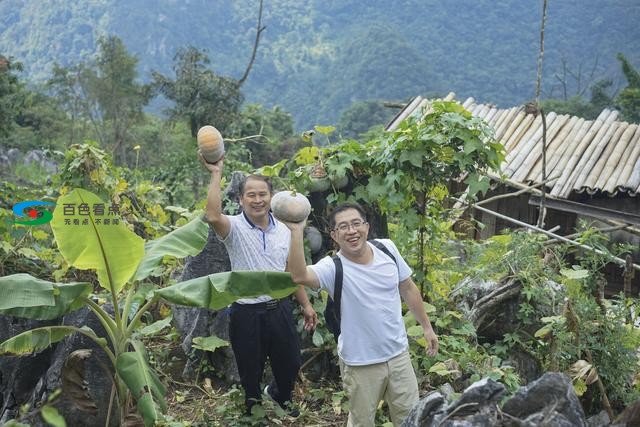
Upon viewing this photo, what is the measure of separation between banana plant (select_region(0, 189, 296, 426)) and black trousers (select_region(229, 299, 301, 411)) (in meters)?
0.42

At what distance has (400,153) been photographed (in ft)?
14.1

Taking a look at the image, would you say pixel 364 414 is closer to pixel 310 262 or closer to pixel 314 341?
pixel 314 341

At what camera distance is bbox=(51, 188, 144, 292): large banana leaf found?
3.40m

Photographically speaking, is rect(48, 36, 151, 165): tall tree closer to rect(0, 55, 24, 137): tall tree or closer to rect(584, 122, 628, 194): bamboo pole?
rect(0, 55, 24, 137): tall tree

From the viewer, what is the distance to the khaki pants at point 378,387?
308 cm

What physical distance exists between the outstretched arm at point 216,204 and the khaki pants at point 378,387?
98 cm

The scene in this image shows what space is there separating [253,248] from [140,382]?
881 millimetres

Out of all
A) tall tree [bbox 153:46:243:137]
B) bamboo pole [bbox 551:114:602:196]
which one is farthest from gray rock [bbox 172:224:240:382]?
tall tree [bbox 153:46:243:137]

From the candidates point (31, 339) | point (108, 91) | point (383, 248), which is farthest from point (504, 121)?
point (108, 91)

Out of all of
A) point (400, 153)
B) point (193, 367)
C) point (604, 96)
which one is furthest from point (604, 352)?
point (604, 96)

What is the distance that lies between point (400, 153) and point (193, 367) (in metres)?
2.07

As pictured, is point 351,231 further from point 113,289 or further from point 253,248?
point 113,289

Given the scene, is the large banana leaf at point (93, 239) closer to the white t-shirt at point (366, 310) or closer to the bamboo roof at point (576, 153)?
the white t-shirt at point (366, 310)

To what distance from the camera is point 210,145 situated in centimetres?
353
